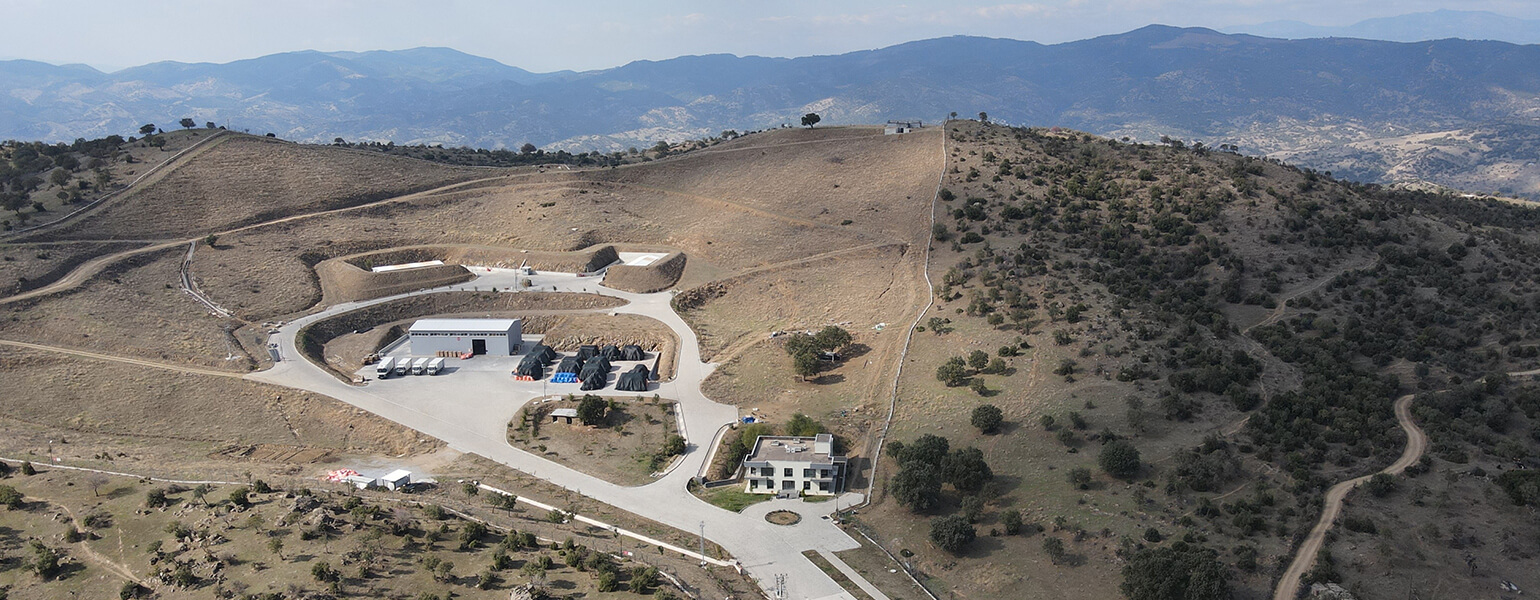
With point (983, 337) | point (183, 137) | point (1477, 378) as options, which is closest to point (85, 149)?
point (183, 137)

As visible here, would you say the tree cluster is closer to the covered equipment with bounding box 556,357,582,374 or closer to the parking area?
the parking area

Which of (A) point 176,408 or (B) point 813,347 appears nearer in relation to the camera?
(A) point 176,408

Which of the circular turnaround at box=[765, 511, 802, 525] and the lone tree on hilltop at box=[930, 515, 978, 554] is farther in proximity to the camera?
the circular turnaround at box=[765, 511, 802, 525]

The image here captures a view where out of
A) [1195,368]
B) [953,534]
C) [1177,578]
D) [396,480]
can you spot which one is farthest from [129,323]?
[1195,368]

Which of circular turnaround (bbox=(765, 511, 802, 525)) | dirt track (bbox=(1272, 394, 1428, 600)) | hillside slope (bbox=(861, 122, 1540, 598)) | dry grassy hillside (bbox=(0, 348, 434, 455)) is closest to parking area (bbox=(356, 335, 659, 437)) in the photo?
dry grassy hillside (bbox=(0, 348, 434, 455))

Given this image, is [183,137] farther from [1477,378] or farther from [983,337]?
[1477,378]

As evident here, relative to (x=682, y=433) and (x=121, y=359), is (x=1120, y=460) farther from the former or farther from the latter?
(x=121, y=359)
